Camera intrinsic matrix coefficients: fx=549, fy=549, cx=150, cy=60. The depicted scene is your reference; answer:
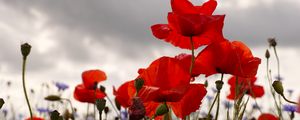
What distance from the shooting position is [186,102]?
1734 millimetres

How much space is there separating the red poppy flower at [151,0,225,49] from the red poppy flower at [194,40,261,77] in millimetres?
39

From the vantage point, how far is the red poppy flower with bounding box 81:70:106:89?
337 centimetres

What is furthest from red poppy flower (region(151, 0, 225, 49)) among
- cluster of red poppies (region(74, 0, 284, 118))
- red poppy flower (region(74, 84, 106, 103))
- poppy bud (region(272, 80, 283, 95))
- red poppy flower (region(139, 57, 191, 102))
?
red poppy flower (region(74, 84, 106, 103))

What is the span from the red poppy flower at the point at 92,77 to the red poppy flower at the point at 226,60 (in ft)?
5.19

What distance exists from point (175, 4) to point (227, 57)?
0.26 metres

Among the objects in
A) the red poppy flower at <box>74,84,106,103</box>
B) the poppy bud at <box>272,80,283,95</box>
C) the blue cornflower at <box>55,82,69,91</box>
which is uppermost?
the poppy bud at <box>272,80,283,95</box>

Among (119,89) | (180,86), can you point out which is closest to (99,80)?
(119,89)

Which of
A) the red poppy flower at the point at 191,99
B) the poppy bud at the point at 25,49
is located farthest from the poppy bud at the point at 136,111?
the poppy bud at the point at 25,49

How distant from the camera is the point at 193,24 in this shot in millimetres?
1721

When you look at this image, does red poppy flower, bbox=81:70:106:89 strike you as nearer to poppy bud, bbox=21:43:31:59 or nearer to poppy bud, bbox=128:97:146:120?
poppy bud, bbox=21:43:31:59

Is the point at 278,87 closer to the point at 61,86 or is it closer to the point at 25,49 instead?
the point at 25,49

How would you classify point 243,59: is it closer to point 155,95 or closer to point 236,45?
point 236,45

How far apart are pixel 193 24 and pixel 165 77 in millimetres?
197

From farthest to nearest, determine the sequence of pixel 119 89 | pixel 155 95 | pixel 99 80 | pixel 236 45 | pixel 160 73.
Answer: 1. pixel 99 80
2. pixel 119 89
3. pixel 236 45
4. pixel 160 73
5. pixel 155 95
